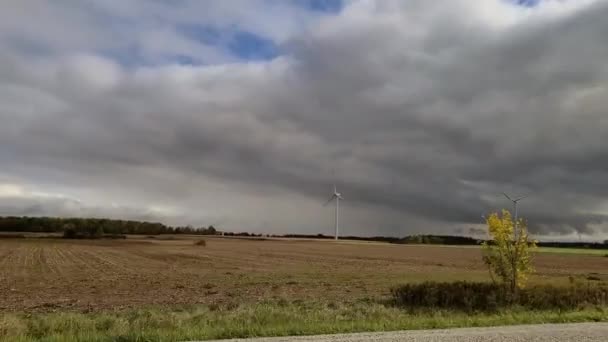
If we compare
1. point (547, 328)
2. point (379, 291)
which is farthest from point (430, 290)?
point (547, 328)

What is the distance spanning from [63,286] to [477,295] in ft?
106

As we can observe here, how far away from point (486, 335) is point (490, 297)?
14370mm

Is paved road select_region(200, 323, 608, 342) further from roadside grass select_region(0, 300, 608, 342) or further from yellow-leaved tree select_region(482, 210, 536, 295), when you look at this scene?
yellow-leaved tree select_region(482, 210, 536, 295)

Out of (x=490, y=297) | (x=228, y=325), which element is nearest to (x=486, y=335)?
(x=228, y=325)

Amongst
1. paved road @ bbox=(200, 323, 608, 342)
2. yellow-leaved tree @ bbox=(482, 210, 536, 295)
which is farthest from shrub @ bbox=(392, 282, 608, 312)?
paved road @ bbox=(200, 323, 608, 342)

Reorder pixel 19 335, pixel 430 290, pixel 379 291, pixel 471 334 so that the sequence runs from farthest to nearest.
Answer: pixel 379 291, pixel 430 290, pixel 19 335, pixel 471 334

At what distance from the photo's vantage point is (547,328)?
1844 cm

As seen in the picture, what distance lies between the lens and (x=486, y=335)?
16.7 m

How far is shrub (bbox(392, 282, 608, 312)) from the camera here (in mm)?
29234

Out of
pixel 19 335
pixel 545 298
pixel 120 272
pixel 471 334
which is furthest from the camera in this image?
pixel 120 272

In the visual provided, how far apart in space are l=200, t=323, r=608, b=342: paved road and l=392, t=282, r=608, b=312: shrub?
35.8 feet

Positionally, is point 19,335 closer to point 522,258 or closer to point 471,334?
point 471,334

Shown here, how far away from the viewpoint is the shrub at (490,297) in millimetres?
29234

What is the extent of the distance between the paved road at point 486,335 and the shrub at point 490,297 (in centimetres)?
1091
